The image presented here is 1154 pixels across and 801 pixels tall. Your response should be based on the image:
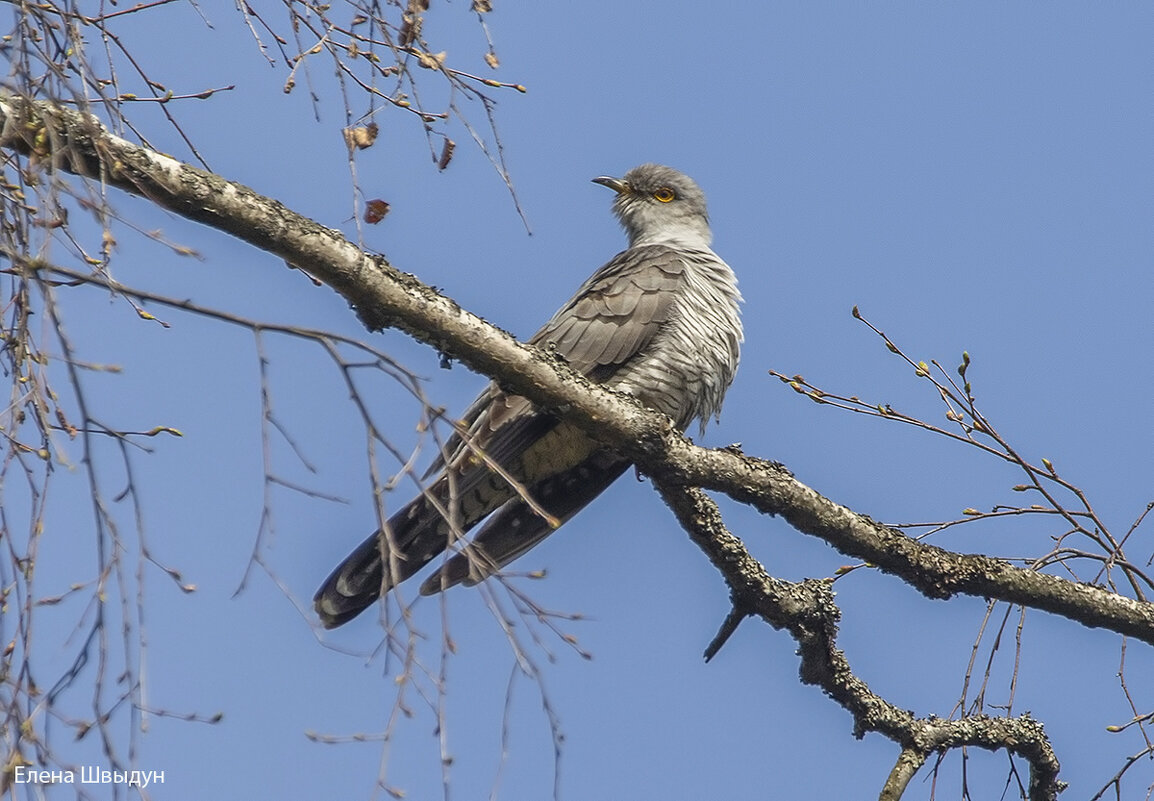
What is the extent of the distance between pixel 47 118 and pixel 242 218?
723 mm

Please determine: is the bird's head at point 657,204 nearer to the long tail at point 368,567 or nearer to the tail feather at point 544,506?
the tail feather at point 544,506

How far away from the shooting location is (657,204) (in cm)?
661

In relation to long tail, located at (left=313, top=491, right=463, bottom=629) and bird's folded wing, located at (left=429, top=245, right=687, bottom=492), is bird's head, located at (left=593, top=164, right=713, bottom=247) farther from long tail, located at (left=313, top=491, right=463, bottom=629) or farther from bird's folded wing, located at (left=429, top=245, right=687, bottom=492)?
long tail, located at (left=313, top=491, right=463, bottom=629)

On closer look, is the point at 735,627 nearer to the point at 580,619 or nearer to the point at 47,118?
the point at 580,619

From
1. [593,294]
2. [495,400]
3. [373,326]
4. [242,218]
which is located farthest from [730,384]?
[242,218]

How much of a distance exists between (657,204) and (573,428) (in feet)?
7.91

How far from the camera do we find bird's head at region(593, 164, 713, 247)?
652 centimetres

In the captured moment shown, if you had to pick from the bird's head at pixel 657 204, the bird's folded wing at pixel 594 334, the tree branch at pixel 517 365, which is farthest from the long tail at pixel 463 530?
the bird's head at pixel 657 204

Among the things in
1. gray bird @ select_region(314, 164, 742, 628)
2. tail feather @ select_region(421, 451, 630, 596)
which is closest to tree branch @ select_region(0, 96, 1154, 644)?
gray bird @ select_region(314, 164, 742, 628)

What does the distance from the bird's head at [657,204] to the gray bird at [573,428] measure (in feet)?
2.52

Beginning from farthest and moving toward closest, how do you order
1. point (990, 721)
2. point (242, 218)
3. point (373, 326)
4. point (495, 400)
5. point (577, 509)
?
point (577, 509)
point (495, 400)
point (990, 721)
point (373, 326)
point (242, 218)

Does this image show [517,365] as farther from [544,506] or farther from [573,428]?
[544,506]

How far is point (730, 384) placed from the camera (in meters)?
5.47

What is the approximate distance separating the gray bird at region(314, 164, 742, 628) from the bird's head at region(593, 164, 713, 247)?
77 cm
